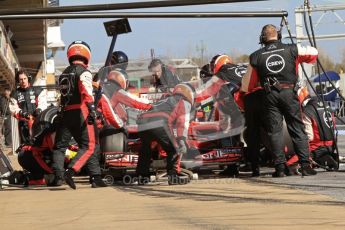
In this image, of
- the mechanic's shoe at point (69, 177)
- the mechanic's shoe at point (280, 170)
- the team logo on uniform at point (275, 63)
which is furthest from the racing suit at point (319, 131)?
the mechanic's shoe at point (69, 177)

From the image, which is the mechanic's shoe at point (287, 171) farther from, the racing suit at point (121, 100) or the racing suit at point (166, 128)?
the racing suit at point (121, 100)

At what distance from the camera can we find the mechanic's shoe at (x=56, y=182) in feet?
34.3

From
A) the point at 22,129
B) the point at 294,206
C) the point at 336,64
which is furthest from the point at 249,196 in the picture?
the point at 336,64

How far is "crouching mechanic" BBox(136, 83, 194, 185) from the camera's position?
10.3 m

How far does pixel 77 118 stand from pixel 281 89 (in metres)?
2.90

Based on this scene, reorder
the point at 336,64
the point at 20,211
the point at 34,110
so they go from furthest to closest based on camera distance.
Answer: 1. the point at 336,64
2. the point at 34,110
3. the point at 20,211

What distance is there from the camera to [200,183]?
1042cm

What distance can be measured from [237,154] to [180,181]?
48.7 inches

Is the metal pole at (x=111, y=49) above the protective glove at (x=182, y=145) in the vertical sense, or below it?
above

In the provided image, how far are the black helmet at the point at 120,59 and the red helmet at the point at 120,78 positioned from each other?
0.10 m

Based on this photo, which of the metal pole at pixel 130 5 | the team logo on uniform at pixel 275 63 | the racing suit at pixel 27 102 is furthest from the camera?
the racing suit at pixel 27 102

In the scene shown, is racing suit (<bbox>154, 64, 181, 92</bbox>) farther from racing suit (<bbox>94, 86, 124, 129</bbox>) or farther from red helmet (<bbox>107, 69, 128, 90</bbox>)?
racing suit (<bbox>94, 86, 124, 129</bbox>)

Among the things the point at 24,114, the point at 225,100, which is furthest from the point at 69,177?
the point at 24,114

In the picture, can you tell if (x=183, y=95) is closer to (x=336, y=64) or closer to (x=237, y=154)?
(x=237, y=154)
